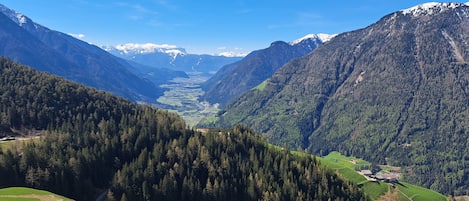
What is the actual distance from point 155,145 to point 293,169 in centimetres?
6998

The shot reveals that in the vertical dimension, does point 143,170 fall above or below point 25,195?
below

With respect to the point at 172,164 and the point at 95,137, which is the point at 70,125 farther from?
the point at 172,164

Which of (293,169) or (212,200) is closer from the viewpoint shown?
(212,200)

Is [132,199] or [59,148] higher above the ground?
[59,148]

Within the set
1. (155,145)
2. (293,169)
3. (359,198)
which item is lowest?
(359,198)

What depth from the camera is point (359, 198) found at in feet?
626

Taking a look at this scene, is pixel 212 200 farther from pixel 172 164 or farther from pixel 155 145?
pixel 155 145

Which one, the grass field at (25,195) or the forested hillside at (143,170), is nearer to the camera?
the grass field at (25,195)

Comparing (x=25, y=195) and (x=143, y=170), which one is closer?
(x=25, y=195)

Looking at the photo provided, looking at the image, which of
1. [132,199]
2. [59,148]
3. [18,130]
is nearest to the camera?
[132,199]

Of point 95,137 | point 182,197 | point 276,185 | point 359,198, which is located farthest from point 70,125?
point 359,198

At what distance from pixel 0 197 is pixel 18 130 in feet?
364

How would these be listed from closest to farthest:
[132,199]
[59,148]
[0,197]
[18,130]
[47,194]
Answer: [0,197], [47,194], [132,199], [59,148], [18,130]

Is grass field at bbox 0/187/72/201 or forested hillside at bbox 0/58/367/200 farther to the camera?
forested hillside at bbox 0/58/367/200
